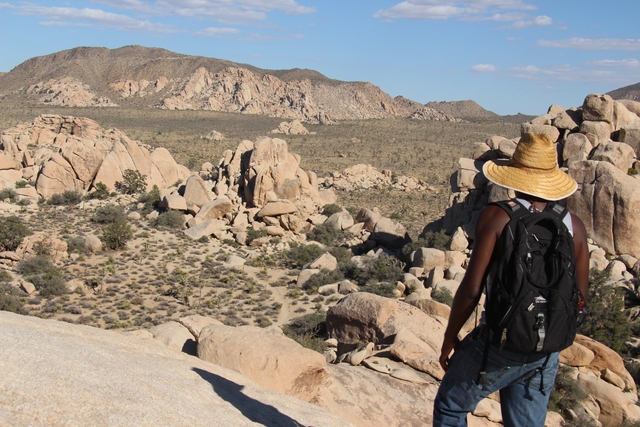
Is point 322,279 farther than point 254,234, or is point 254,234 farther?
point 254,234

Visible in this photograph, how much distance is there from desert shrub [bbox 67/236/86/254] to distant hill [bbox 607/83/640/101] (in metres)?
115

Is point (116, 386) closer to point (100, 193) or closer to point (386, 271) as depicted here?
point (386, 271)

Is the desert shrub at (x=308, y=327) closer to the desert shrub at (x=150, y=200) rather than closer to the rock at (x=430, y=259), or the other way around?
the rock at (x=430, y=259)

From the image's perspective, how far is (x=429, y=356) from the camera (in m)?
8.38

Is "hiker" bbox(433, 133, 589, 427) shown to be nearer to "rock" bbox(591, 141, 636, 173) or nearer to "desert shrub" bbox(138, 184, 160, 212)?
"rock" bbox(591, 141, 636, 173)

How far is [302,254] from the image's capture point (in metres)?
20.9

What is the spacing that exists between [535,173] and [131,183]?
2730 cm

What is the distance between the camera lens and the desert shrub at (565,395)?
8.92 m

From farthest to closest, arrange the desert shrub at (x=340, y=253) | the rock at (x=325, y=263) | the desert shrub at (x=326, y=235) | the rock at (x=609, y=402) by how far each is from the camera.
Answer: the desert shrub at (x=326, y=235) → the desert shrub at (x=340, y=253) → the rock at (x=325, y=263) → the rock at (x=609, y=402)

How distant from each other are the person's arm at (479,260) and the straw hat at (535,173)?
33 cm

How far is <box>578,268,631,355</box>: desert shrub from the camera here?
40.5ft

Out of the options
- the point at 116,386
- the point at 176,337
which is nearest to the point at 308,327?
the point at 176,337

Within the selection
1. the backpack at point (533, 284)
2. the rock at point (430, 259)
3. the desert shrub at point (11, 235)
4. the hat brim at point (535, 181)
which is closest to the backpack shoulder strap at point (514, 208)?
the backpack at point (533, 284)

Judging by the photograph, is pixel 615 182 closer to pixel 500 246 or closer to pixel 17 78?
pixel 500 246
